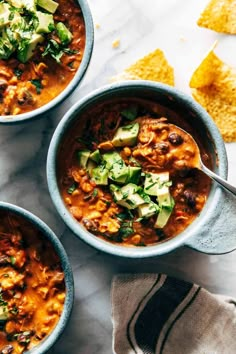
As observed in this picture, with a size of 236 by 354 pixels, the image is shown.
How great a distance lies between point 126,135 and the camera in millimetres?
2371

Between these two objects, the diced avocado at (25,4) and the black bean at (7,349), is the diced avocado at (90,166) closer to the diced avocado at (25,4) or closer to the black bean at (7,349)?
the diced avocado at (25,4)

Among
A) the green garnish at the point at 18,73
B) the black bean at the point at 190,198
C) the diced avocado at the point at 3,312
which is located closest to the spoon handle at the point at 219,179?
the black bean at the point at 190,198

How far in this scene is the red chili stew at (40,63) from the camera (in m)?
2.39

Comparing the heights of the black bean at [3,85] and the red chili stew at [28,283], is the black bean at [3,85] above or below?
above

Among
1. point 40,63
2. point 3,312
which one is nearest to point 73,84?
point 40,63

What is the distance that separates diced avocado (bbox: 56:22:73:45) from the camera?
2412 millimetres

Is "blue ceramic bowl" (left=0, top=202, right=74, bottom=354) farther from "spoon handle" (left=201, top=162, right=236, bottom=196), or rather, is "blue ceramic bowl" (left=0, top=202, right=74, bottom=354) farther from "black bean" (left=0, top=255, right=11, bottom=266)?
"spoon handle" (left=201, top=162, right=236, bottom=196)

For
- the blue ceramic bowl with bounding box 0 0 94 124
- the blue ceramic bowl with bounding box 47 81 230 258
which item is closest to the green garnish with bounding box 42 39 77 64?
the blue ceramic bowl with bounding box 0 0 94 124

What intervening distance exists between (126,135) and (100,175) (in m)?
0.18

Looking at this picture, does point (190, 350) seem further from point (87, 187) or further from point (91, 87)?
point (91, 87)

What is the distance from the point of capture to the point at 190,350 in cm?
260

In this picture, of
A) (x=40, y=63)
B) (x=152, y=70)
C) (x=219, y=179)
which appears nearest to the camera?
(x=219, y=179)

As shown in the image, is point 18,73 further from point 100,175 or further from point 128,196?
point 128,196

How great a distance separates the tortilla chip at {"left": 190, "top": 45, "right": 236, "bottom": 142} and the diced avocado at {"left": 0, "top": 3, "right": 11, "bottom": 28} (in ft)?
2.48
